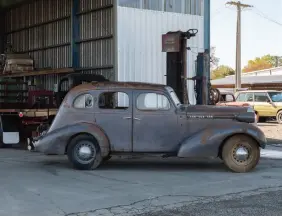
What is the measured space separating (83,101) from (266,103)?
18.6 meters

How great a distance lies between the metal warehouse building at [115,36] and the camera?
1711 centimetres

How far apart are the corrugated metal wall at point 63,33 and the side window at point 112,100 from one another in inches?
267

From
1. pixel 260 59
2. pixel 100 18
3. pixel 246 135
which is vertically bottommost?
pixel 246 135

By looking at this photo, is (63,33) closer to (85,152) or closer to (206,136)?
(85,152)

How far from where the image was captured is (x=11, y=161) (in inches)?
A: 471

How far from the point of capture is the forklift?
489 inches

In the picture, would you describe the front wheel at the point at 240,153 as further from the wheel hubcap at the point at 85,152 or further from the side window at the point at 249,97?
the side window at the point at 249,97

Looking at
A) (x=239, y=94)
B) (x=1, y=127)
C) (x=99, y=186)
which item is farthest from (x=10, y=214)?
(x=239, y=94)

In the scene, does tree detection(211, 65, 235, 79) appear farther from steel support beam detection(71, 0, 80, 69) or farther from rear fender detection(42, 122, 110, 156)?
rear fender detection(42, 122, 110, 156)

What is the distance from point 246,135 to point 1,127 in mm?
7955

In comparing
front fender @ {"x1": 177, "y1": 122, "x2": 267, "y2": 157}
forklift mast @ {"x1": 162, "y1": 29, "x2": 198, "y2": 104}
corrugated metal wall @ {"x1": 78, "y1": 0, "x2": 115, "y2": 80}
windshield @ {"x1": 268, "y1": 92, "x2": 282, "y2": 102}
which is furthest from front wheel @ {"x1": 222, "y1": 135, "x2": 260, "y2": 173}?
windshield @ {"x1": 268, "y1": 92, "x2": 282, "y2": 102}

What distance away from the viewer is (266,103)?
27297 mm

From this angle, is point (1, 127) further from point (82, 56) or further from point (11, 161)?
point (82, 56)

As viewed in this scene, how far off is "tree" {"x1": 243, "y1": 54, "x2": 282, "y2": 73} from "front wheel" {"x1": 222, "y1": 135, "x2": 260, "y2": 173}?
298 feet
